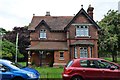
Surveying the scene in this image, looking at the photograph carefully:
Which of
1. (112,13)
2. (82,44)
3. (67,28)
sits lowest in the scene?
(82,44)

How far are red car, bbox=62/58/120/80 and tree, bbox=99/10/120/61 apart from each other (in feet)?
109

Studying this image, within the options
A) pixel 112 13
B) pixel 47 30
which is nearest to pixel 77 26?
pixel 47 30

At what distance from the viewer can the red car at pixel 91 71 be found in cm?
1434

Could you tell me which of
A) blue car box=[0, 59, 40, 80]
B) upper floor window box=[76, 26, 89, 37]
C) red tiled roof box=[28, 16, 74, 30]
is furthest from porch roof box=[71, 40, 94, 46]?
blue car box=[0, 59, 40, 80]

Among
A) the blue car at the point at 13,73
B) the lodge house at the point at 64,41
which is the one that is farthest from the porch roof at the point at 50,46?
the blue car at the point at 13,73

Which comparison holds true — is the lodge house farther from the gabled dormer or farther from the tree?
the tree

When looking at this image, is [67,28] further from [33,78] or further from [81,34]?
[33,78]

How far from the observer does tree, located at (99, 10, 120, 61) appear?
156 feet

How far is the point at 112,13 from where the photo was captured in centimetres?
5209

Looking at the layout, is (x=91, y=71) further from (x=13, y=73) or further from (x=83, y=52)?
(x=83, y=52)

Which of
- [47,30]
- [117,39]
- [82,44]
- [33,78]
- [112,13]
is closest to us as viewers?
[33,78]

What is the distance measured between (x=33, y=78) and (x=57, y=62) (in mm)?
26439

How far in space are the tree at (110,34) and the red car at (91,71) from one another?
109 ft

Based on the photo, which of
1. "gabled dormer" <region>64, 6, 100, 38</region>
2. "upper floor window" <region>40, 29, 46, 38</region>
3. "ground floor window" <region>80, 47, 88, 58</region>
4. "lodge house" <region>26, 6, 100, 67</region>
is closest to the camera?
"ground floor window" <region>80, 47, 88, 58</region>
